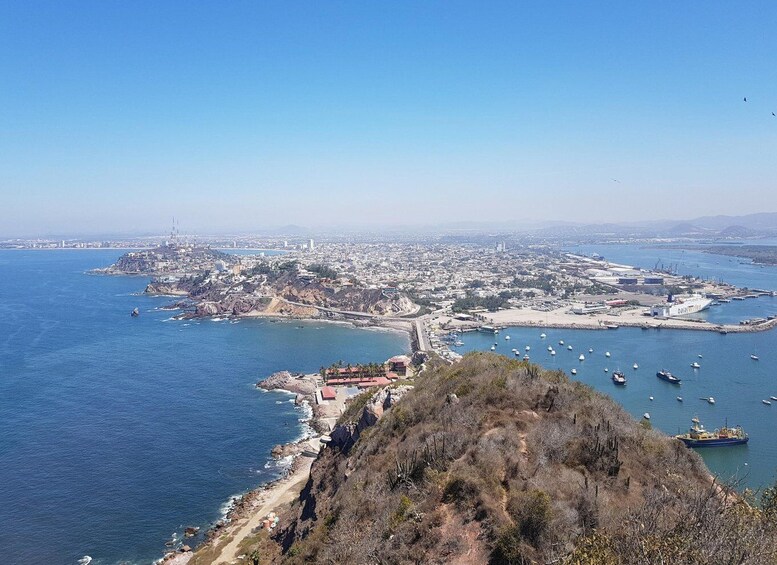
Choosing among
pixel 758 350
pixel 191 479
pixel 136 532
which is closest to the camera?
pixel 136 532

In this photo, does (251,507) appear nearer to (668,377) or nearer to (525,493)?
(525,493)

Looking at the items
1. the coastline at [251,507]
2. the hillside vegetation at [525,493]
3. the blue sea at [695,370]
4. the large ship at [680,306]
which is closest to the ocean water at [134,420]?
the coastline at [251,507]

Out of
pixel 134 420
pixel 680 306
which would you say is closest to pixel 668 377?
pixel 680 306

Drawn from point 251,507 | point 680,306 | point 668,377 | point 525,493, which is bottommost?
point 251,507

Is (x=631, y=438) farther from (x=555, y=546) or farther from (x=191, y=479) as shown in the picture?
(x=191, y=479)

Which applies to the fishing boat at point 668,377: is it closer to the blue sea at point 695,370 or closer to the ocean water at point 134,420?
the blue sea at point 695,370

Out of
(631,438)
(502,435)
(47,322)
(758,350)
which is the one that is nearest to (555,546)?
(502,435)
